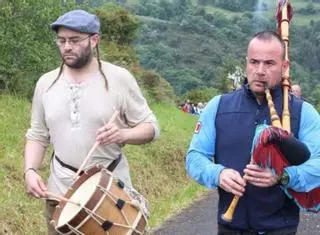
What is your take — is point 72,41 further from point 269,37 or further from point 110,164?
point 269,37

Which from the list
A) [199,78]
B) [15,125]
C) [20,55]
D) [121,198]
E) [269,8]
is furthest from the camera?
[269,8]

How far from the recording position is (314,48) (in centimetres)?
8775

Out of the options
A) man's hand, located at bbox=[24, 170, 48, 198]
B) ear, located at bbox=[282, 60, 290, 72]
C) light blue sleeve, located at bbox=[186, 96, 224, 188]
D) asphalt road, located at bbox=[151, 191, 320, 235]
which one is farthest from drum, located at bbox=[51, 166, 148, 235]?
asphalt road, located at bbox=[151, 191, 320, 235]

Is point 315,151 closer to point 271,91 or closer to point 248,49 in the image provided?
point 271,91

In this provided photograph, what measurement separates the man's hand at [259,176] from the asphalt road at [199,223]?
5.71m

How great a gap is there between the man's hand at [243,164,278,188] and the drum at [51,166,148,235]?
838 mm

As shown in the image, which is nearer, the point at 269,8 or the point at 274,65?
the point at 274,65

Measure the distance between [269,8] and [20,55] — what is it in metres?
102

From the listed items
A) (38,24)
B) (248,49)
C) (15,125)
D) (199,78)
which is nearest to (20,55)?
(38,24)

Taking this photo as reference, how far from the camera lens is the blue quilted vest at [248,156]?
13.1 feet

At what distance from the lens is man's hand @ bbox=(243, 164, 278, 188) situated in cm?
377

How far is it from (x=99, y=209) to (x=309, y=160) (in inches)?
45.5

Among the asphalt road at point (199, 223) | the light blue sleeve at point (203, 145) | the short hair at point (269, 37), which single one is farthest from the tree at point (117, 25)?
the short hair at point (269, 37)

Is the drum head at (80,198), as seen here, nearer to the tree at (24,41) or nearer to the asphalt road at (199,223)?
the asphalt road at (199,223)
